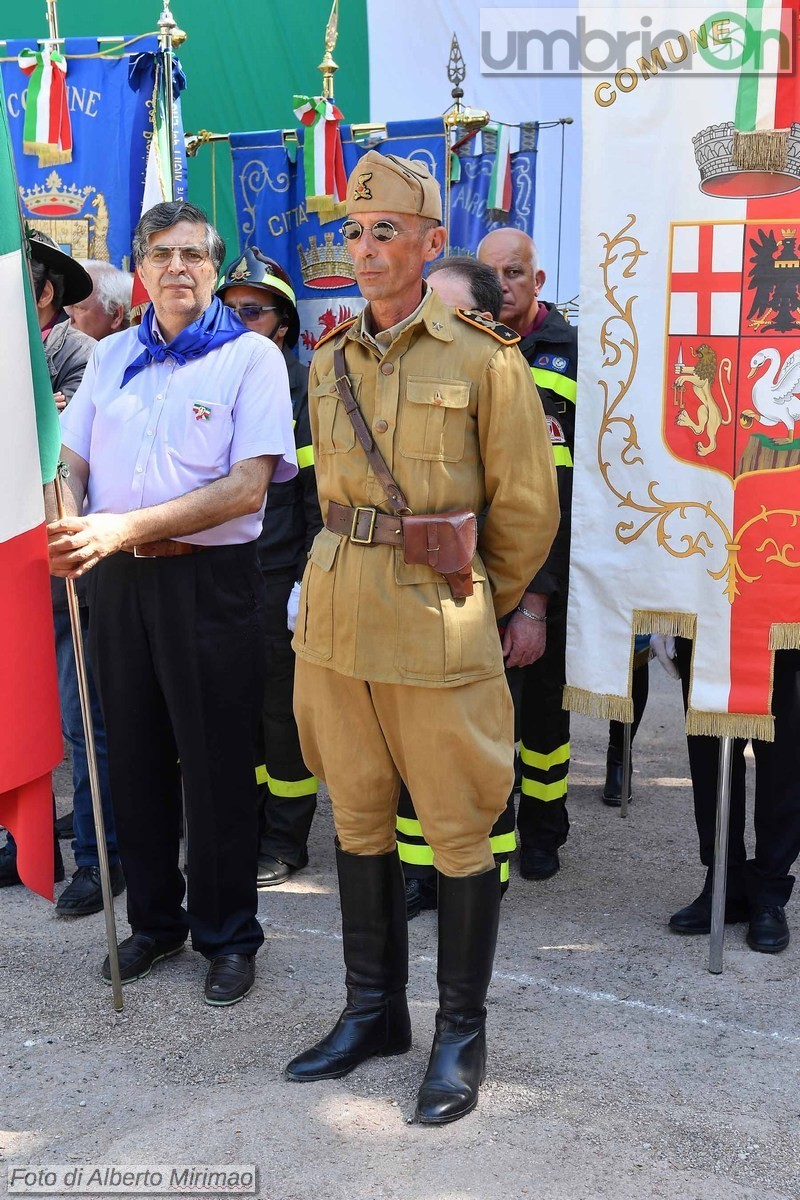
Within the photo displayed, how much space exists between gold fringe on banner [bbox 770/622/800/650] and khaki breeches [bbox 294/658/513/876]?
→ 92 centimetres

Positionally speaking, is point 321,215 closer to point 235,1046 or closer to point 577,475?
point 577,475

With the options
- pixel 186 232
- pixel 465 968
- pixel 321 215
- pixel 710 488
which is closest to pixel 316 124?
pixel 321 215

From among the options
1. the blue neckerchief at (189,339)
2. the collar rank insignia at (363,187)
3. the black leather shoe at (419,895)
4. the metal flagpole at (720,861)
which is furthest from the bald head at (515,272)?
the black leather shoe at (419,895)

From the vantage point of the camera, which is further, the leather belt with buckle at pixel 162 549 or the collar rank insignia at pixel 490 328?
the leather belt with buckle at pixel 162 549

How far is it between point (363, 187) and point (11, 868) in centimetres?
267

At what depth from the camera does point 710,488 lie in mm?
3371

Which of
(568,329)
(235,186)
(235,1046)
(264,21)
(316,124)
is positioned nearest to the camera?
(235,1046)

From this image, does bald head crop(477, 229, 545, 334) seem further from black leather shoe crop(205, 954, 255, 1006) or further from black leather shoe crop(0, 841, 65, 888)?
black leather shoe crop(0, 841, 65, 888)

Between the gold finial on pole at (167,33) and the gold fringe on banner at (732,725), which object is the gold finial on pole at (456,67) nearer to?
the gold finial on pole at (167,33)

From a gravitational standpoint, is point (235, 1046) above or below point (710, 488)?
below

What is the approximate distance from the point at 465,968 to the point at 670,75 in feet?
7.53

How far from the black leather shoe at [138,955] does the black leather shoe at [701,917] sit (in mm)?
1469

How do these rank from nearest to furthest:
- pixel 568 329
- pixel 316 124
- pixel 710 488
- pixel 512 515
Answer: pixel 512 515 < pixel 710 488 < pixel 568 329 < pixel 316 124

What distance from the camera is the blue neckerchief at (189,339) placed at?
3258 mm
